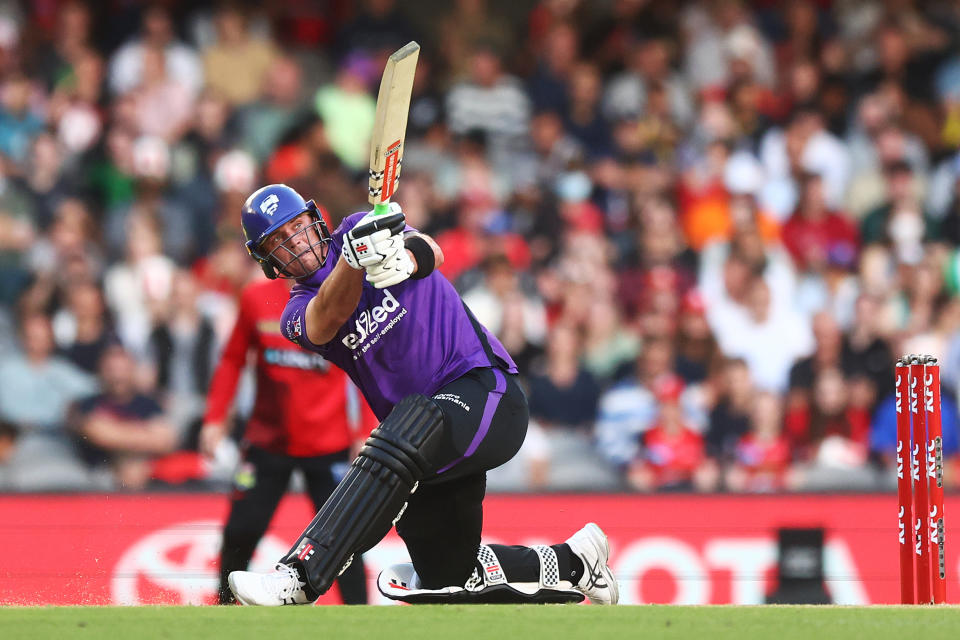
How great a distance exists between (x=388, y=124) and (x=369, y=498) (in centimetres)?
129

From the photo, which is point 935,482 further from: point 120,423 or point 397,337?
point 120,423

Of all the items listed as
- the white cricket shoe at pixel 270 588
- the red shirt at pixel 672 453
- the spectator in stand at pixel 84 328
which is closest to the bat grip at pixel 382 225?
the white cricket shoe at pixel 270 588

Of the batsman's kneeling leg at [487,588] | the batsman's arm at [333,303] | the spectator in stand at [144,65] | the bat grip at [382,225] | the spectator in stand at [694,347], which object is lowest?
the batsman's kneeling leg at [487,588]

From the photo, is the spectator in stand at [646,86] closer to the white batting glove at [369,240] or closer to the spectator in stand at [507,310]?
the spectator in stand at [507,310]

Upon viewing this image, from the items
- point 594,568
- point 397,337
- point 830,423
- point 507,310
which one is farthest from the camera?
point 507,310

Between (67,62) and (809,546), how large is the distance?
693 cm

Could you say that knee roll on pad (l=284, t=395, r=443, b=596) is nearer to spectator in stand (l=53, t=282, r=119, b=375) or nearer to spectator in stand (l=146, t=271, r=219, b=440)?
spectator in stand (l=146, t=271, r=219, b=440)

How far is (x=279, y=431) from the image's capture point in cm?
694

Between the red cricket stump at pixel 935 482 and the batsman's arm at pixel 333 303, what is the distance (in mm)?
2118

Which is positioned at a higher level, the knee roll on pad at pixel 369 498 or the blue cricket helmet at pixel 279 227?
the blue cricket helmet at pixel 279 227

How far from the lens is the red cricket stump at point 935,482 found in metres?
5.00

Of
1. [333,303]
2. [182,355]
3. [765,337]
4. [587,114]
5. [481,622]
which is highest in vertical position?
[587,114]

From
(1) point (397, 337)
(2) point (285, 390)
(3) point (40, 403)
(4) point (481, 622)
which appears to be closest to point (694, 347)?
(2) point (285, 390)

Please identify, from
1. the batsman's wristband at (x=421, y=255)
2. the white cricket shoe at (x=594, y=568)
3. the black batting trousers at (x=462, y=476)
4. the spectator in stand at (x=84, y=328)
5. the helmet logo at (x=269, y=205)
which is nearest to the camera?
the batsman's wristband at (x=421, y=255)
